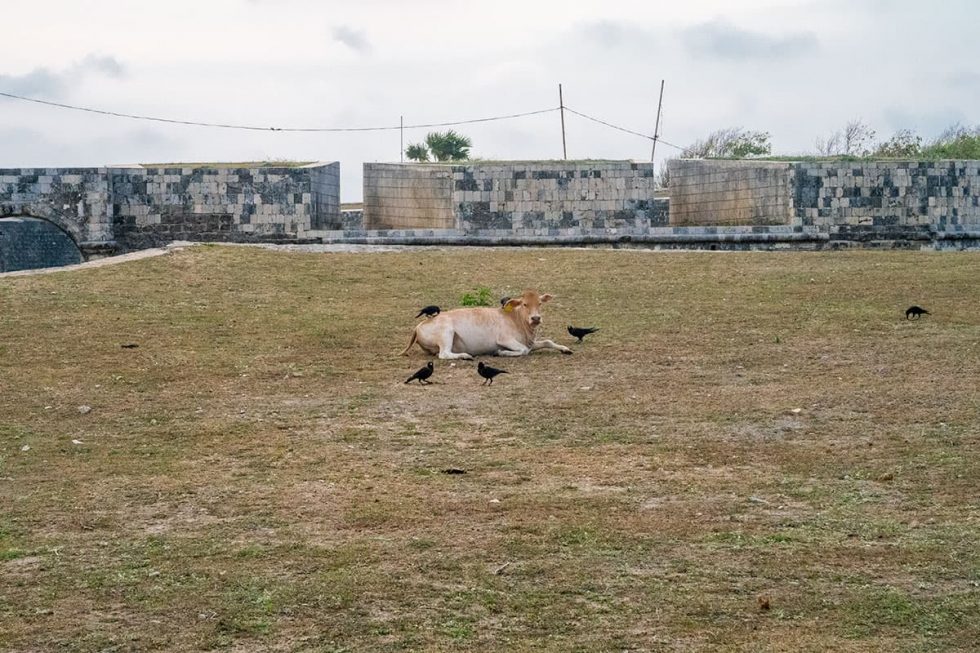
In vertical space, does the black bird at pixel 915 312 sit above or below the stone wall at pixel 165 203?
below

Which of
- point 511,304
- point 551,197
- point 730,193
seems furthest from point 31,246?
point 511,304

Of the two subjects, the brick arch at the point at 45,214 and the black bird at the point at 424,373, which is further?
the brick arch at the point at 45,214

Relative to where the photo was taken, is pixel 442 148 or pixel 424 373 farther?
pixel 442 148

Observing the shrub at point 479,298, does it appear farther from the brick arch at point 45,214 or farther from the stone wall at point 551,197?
the brick arch at point 45,214

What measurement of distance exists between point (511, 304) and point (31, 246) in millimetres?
23825

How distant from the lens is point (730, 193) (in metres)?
28.8

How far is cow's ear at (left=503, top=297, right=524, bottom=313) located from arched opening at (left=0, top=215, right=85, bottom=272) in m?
22.0

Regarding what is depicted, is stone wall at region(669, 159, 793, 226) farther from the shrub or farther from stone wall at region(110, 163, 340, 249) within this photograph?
the shrub

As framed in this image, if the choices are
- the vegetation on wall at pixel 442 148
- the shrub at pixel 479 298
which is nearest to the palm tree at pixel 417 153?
the vegetation on wall at pixel 442 148

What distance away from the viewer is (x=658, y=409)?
1080 centimetres

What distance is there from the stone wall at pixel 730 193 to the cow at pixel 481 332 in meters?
14.8

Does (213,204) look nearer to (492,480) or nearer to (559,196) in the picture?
(559,196)

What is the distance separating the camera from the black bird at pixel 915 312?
15.0m

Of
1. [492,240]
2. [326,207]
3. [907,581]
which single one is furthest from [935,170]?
[907,581]
